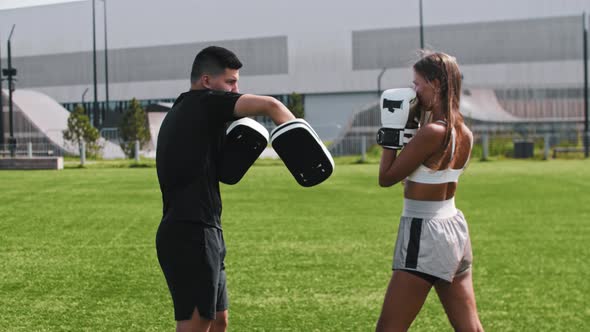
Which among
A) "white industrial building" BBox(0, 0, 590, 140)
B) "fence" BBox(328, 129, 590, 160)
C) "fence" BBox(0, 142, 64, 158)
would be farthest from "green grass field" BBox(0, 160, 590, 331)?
"white industrial building" BBox(0, 0, 590, 140)

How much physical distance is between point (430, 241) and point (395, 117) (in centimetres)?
57

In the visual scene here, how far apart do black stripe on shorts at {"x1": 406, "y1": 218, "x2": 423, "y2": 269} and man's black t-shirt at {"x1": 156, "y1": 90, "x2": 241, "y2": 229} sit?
2.85ft

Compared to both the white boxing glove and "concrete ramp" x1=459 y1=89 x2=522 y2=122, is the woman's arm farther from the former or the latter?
"concrete ramp" x1=459 y1=89 x2=522 y2=122

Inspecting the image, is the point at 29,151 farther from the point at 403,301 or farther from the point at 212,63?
the point at 403,301

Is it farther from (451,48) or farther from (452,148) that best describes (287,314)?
(451,48)

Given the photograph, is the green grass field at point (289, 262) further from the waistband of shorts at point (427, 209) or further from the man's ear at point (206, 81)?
the man's ear at point (206, 81)

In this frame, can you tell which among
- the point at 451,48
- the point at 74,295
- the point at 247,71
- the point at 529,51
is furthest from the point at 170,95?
the point at 74,295

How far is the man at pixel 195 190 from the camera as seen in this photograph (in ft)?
10.4

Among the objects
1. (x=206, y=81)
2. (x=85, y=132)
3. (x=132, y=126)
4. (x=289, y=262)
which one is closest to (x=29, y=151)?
(x=85, y=132)

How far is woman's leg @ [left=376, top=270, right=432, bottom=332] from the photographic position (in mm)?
3402

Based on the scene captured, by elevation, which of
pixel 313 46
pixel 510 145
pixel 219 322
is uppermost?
pixel 313 46

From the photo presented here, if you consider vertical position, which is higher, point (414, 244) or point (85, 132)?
point (85, 132)

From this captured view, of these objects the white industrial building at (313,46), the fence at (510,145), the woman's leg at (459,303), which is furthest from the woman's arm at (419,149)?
the white industrial building at (313,46)

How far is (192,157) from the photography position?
124 inches
